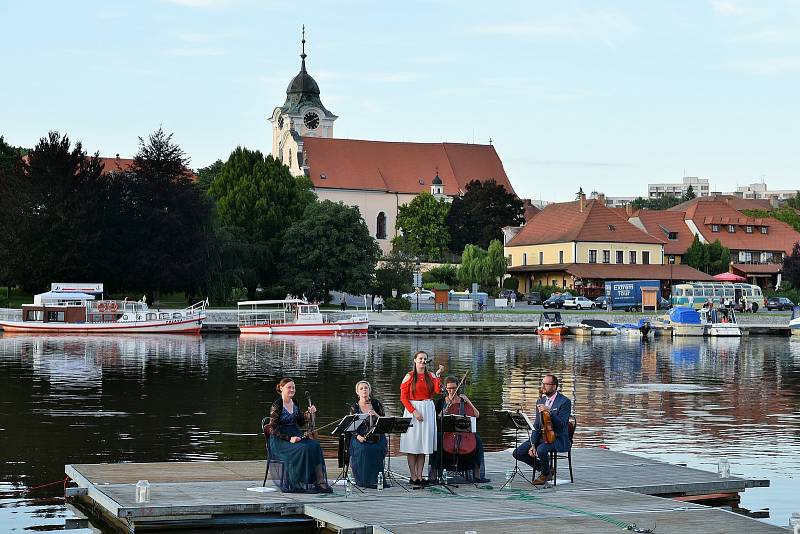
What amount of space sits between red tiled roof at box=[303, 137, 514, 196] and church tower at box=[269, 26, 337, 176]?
419cm

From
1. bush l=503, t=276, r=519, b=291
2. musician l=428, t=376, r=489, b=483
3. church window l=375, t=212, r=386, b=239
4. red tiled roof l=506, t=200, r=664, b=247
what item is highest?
church window l=375, t=212, r=386, b=239

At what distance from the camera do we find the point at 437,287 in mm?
104250

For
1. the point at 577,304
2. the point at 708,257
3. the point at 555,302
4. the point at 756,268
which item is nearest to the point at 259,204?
the point at 555,302

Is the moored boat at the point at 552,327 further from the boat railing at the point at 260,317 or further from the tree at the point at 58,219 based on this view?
the tree at the point at 58,219

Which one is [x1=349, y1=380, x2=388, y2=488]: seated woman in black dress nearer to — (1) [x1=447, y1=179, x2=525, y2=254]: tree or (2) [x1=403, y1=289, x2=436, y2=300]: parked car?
(2) [x1=403, y1=289, x2=436, y2=300]: parked car

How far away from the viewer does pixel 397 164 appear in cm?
14812

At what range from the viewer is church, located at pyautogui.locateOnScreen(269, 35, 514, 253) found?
142000 mm

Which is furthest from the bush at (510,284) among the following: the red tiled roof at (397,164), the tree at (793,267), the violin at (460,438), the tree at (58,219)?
the violin at (460,438)

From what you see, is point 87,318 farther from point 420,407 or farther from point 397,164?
point 397,164

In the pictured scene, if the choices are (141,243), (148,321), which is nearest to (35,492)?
(148,321)

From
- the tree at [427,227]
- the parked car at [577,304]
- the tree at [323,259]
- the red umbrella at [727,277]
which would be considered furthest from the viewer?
the tree at [427,227]

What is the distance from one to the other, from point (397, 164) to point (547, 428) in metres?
133

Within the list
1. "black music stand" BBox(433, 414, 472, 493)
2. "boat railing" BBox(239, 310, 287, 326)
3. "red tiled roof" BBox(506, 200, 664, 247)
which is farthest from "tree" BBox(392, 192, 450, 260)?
"black music stand" BBox(433, 414, 472, 493)

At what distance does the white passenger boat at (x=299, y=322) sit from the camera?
72.9m
